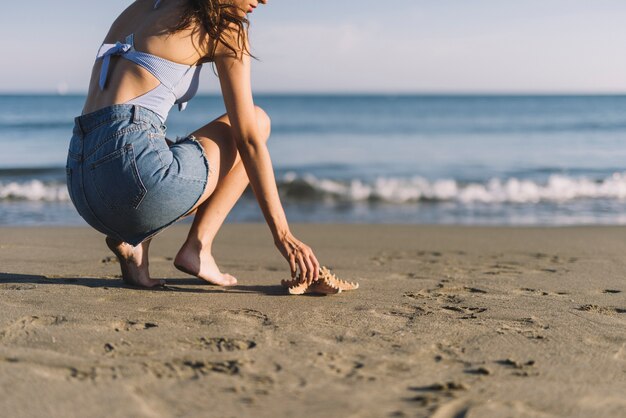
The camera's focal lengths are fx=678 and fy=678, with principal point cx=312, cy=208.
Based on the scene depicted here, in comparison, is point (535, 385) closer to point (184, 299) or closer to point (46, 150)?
point (184, 299)

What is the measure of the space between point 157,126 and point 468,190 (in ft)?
23.5

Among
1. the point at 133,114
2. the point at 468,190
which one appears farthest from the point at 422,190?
the point at 133,114

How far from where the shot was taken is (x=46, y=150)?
1555 cm

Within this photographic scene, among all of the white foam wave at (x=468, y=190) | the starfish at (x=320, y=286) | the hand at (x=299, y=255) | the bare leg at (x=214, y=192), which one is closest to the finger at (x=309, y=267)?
the hand at (x=299, y=255)

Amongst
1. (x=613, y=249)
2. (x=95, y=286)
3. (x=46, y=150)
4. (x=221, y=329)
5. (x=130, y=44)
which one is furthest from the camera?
(x=46, y=150)

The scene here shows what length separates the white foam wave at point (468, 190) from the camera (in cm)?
873

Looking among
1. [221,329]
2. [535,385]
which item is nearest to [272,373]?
[221,329]

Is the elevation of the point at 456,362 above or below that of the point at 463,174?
below

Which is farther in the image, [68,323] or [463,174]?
[463,174]

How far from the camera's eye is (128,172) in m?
2.53

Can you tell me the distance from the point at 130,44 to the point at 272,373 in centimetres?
142

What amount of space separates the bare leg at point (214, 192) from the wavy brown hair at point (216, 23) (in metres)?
0.38

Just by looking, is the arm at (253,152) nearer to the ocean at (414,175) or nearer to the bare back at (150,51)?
the bare back at (150,51)

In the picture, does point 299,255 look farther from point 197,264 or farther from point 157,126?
point 157,126
